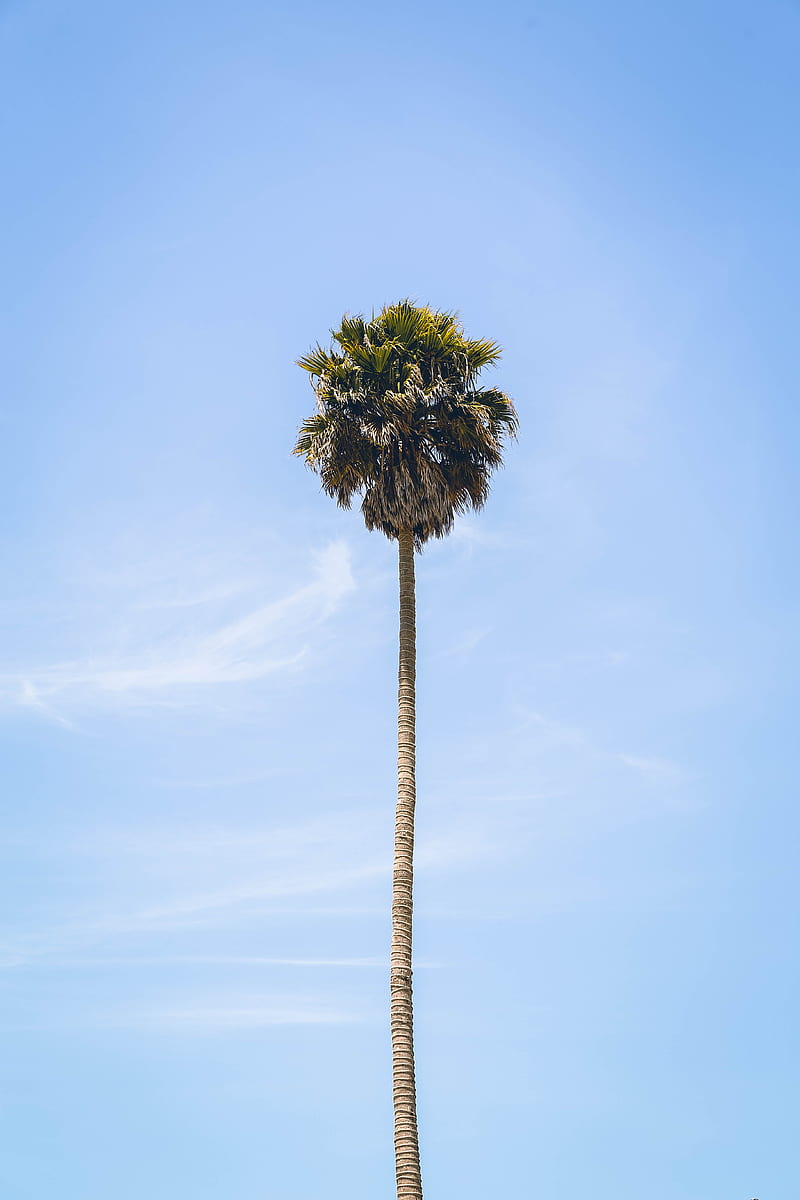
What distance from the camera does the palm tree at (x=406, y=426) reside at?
24.5 m

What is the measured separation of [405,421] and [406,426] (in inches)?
4.6

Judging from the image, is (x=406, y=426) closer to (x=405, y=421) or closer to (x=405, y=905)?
(x=405, y=421)

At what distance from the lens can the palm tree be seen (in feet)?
80.5

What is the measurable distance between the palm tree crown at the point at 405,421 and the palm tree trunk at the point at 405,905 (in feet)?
3.58

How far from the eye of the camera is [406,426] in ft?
80.3

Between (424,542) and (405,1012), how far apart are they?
10583mm

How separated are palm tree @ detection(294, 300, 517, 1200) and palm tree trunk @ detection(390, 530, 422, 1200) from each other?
0.22 ft

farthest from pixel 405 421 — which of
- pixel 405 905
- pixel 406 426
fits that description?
pixel 405 905

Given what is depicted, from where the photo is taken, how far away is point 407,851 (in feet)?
71.1

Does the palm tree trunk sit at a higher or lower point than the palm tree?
lower

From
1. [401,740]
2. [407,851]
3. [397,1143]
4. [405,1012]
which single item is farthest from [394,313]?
[397,1143]

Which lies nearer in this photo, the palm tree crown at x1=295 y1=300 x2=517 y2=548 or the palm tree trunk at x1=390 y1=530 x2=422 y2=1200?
the palm tree trunk at x1=390 y1=530 x2=422 y2=1200

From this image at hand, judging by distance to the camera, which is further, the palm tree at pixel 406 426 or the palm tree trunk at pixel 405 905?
the palm tree at pixel 406 426

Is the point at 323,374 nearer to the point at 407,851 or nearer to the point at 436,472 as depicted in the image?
the point at 436,472
